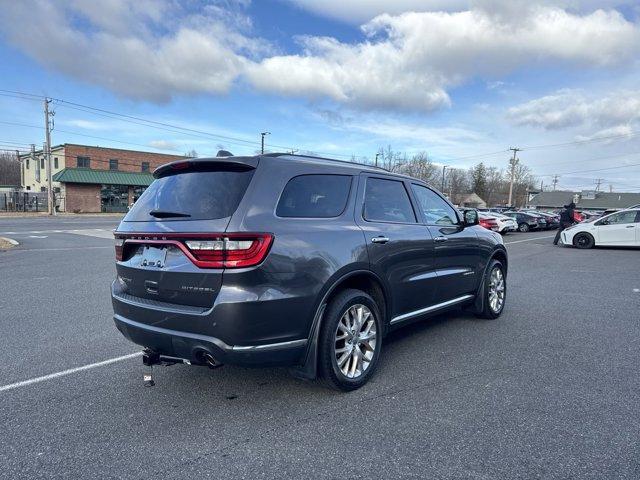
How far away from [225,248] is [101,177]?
49595 mm

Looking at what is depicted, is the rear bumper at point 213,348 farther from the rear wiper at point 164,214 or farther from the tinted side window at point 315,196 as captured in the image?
the tinted side window at point 315,196

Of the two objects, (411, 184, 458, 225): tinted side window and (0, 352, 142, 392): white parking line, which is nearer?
(0, 352, 142, 392): white parking line

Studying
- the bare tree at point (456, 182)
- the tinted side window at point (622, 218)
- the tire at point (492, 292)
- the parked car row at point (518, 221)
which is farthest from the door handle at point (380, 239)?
the bare tree at point (456, 182)

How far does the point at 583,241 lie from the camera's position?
1769cm

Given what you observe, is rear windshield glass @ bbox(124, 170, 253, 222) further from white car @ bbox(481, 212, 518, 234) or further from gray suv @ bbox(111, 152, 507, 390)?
white car @ bbox(481, 212, 518, 234)

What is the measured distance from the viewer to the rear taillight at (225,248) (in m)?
2.96

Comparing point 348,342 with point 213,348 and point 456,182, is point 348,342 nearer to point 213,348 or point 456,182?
point 213,348

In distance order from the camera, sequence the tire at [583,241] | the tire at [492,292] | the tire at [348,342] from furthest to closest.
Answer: the tire at [583,241]
the tire at [492,292]
the tire at [348,342]

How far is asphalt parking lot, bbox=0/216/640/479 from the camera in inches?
106

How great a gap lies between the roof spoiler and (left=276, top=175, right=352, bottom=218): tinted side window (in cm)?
33

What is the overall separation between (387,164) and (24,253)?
211ft

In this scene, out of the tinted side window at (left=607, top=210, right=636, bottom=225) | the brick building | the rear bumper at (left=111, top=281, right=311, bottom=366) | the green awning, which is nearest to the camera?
the rear bumper at (left=111, top=281, right=311, bottom=366)

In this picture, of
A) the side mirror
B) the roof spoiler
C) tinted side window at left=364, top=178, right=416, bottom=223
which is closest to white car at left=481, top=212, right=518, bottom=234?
the side mirror

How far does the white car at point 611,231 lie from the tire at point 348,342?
16.8 meters
